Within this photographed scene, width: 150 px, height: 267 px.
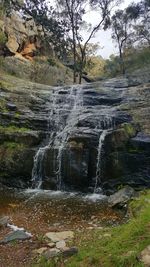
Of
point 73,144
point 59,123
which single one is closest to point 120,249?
point 73,144

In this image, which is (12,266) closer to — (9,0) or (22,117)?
(22,117)

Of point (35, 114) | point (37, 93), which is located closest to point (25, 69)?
point (37, 93)

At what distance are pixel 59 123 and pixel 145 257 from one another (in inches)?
449

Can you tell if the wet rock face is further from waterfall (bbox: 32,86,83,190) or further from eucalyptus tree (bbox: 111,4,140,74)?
eucalyptus tree (bbox: 111,4,140,74)

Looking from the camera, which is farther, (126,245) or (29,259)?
(29,259)

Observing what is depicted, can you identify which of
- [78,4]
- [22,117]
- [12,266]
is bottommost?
[12,266]

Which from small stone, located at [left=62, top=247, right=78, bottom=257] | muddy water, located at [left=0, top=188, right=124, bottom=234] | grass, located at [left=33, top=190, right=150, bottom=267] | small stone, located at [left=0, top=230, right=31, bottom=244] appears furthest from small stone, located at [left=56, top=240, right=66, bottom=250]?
muddy water, located at [left=0, top=188, right=124, bottom=234]

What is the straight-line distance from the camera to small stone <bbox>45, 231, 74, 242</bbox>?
718cm

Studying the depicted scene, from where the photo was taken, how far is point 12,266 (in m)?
6.01

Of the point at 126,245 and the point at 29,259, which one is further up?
the point at 126,245

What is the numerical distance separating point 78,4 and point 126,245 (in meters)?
28.4

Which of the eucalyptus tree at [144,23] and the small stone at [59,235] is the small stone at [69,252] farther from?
the eucalyptus tree at [144,23]

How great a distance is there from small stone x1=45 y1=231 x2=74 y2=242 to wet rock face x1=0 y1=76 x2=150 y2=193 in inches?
195

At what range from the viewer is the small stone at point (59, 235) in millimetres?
7177
